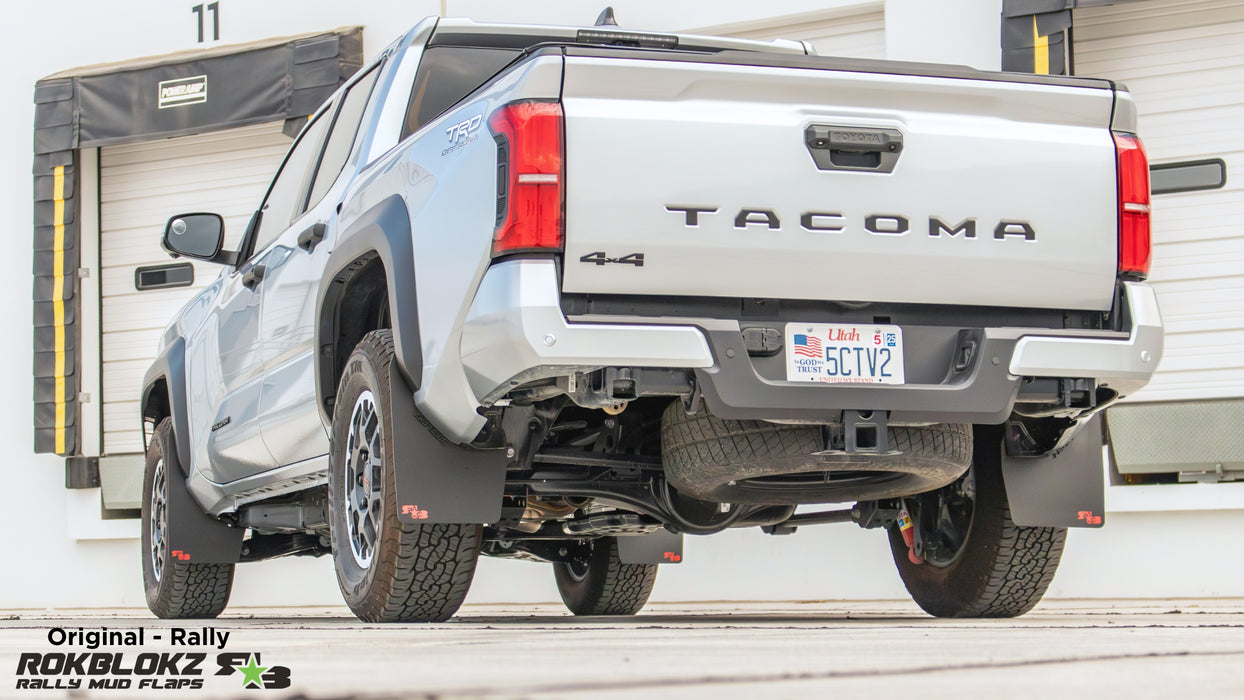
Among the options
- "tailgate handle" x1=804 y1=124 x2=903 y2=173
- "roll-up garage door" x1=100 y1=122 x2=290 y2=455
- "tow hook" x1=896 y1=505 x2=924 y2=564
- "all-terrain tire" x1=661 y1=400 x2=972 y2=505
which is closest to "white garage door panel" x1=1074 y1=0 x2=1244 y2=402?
"tow hook" x1=896 y1=505 x2=924 y2=564

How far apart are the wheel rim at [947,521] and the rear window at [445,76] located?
2106 millimetres

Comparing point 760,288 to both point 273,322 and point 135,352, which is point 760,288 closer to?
point 273,322

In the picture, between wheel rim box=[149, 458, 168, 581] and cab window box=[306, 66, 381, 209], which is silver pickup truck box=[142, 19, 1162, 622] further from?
wheel rim box=[149, 458, 168, 581]

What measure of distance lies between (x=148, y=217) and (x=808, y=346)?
31.5 ft

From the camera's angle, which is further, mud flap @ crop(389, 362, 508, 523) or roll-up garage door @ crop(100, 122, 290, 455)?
roll-up garage door @ crop(100, 122, 290, 455)

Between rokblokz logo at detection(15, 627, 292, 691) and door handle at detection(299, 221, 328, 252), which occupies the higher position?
door handle at detection(299, 221, 328, 252)

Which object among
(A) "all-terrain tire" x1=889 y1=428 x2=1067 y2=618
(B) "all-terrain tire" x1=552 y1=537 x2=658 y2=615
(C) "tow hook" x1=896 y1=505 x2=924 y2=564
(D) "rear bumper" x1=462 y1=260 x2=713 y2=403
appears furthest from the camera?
(B) "all-terrain tire" x1=552 y1=537 x2=658 y2=615

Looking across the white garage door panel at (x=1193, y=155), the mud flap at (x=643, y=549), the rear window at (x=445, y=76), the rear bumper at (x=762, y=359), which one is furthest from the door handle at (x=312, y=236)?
the white garage door panel at (x=1193, y=155)

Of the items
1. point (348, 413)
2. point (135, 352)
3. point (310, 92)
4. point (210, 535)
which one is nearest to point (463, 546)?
point (348, 413)

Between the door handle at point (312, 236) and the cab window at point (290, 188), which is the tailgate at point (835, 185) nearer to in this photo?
the door handle at point (312, 236)

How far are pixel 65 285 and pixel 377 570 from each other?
8811 millimetres

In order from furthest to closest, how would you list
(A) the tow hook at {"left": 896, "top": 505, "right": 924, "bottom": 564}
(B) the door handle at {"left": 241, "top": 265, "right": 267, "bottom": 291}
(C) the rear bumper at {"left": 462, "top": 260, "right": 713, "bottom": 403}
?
1. (B) the door handle at {"left": 241, "top": 265, "right": 267, "bottom": 291}
2. (A) the tow hook at {"left": 896, "top": 505, "right": 924, "bottom": 564}
3. (C) the rear bumper at {"left": 462, "top": 260, "right": 713, "bottom": 403}

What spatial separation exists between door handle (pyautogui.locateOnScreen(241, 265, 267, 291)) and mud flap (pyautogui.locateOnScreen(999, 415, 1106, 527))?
2882mm

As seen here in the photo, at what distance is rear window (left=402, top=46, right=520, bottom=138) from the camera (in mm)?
4793
